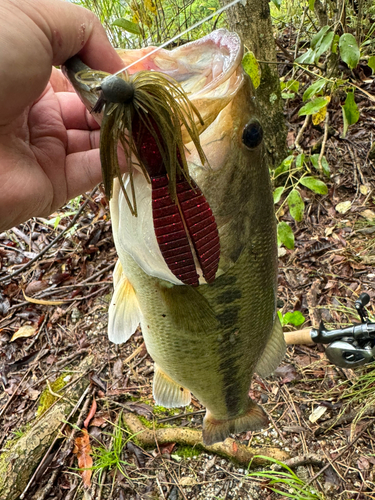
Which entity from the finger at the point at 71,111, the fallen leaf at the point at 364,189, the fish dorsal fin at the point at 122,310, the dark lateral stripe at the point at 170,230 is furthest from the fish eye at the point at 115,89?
the fallen leaf at the point at 364,189

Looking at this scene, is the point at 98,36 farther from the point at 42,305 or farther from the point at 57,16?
the point at 42,305

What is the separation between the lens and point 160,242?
1048mm

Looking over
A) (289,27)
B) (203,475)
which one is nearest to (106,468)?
(203,475)

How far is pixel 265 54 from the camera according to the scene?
3227 mm

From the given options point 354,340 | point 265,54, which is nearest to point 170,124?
point 354,340

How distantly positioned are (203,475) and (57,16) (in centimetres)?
270

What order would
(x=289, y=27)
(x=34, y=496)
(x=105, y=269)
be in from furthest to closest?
(x=289, y=27)
(x=105, y=269)
(x=34, y=496)

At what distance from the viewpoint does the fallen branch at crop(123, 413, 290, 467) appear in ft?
8.66

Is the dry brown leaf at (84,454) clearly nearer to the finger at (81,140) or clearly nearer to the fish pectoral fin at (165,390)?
the fish pectoral fin at (165,390)

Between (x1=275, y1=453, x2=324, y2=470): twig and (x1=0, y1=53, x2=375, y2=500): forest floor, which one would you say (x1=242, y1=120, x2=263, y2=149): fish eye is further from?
(x1=275, y1=453, x2=324, y2=470): twig

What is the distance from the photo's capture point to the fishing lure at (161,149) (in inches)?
31.9

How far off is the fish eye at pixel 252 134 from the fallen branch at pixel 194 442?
217cm

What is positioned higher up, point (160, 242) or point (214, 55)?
point (214, 55)

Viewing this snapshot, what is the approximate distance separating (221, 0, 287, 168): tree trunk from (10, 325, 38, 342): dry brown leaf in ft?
8.68
